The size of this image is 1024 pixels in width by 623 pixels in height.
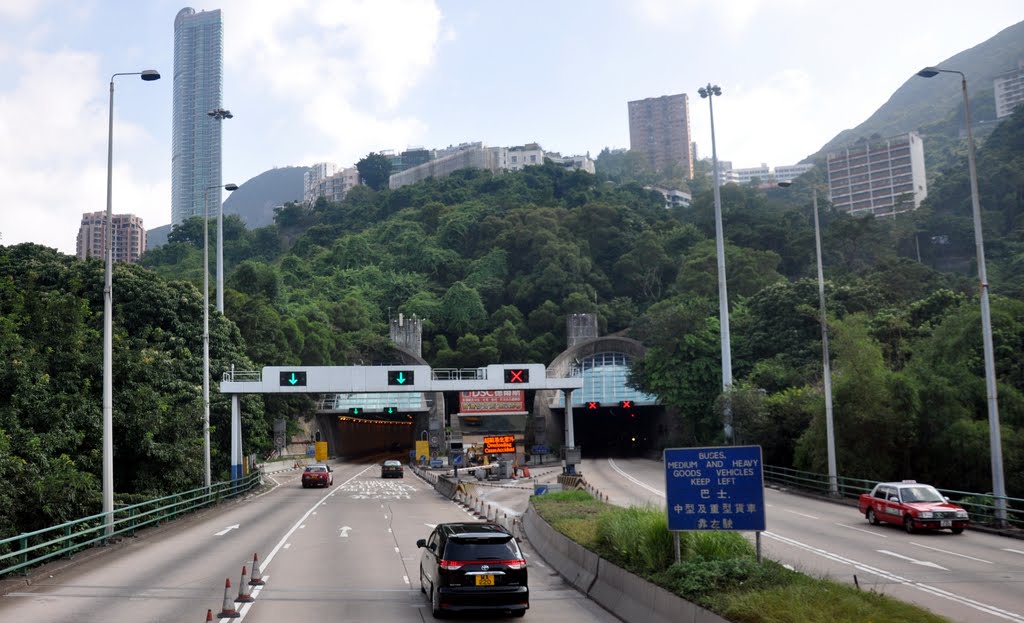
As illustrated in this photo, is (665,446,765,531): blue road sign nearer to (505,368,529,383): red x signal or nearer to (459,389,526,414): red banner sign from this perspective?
(505,368,529,383): red x signal

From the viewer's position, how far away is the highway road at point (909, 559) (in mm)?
15445

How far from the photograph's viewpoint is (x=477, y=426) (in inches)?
5271

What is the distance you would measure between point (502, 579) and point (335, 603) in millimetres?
3419

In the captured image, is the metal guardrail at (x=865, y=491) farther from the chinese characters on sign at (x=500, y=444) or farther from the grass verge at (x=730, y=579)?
the chinese characters on sign at (x=500, y=444)

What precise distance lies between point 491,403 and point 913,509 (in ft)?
194

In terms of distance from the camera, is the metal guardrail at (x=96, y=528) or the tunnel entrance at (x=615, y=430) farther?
the tunnel entrance at (x=615, y=430)

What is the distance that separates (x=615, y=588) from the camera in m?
15.7

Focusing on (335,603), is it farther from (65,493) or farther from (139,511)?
(139,511)

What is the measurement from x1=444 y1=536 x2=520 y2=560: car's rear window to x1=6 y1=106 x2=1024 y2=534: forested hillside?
1469 cm

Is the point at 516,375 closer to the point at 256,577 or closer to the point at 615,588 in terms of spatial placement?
the point at 256,577

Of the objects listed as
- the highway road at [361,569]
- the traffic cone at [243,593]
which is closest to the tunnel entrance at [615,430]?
the highway road at [361,569]

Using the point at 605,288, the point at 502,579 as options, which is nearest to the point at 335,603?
the point at 502,579

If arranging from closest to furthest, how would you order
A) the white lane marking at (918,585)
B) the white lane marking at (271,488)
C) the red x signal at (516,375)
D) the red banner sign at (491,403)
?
1. the white lane marking at (918,585)
2. the white lane marking at (271,488)
3. the red x signal at (516,375)
4. the red banner sign at (491,403)

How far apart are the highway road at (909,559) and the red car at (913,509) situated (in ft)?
1.11
